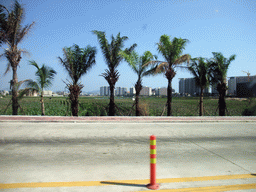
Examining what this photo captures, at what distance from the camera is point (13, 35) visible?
1319 cm

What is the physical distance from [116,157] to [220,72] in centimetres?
1296

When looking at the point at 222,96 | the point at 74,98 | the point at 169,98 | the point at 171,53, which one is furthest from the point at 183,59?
the point at 74,98

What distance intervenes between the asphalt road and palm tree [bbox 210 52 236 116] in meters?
7.61

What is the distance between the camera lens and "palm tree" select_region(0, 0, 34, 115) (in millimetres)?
12914

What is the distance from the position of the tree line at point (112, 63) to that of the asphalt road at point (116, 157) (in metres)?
6.18

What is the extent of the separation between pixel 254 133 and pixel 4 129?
→ 1107 centimetres

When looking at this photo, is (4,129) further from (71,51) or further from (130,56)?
(130,56)

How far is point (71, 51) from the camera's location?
47.7 feet

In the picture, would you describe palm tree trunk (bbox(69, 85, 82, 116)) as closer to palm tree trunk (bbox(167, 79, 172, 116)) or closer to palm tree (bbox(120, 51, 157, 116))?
palm tree (bbox(120, 51, 157, 116))

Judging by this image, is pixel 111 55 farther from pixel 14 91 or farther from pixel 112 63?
pixel 14 91

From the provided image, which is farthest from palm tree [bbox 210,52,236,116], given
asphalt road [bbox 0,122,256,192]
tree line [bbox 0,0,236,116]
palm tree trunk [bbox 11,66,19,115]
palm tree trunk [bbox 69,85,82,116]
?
palm tree trunk [bbox 11,66,19,115]

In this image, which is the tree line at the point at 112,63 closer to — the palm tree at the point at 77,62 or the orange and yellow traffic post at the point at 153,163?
the palm tree at the point at 77,62

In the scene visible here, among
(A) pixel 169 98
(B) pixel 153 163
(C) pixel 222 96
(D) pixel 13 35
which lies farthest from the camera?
(C) pixel 222 96

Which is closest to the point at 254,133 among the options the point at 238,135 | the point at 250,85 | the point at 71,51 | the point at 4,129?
the point at 238,135
